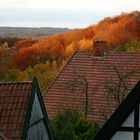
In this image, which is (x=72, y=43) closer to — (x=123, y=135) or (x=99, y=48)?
(x=99, y=48)

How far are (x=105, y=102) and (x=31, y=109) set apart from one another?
8756mm

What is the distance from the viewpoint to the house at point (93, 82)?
2164 cm

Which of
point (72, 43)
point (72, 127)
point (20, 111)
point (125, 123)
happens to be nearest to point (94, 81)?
point (72, 127)

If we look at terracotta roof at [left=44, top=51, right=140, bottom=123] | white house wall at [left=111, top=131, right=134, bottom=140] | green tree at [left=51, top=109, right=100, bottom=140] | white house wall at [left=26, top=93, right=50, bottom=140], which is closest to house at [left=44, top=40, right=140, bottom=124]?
terracotta roof at [left=44, top=51, right=140, bottom=123]

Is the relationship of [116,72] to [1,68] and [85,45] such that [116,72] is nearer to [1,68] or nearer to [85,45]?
[1,68]

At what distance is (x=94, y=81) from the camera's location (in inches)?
931

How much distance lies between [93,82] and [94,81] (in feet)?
0.27

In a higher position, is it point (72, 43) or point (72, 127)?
point (72, 127)

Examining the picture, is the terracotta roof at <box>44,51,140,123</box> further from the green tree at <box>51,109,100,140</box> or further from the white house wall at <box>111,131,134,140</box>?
the white house wall at <box>111,131,134,140</box>

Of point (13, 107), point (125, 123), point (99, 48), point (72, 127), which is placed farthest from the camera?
point (99, 48)

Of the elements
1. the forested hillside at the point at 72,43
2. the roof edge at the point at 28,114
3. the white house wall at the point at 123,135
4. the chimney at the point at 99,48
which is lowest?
the forested hillside at the point at 72,43

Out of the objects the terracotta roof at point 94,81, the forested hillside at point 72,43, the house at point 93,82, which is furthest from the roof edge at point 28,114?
the forested hillside at point 72,43

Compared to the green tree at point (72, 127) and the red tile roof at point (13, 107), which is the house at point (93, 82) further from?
the red tile roof at point (13, 107)

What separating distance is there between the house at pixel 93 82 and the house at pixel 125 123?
36.2ft
